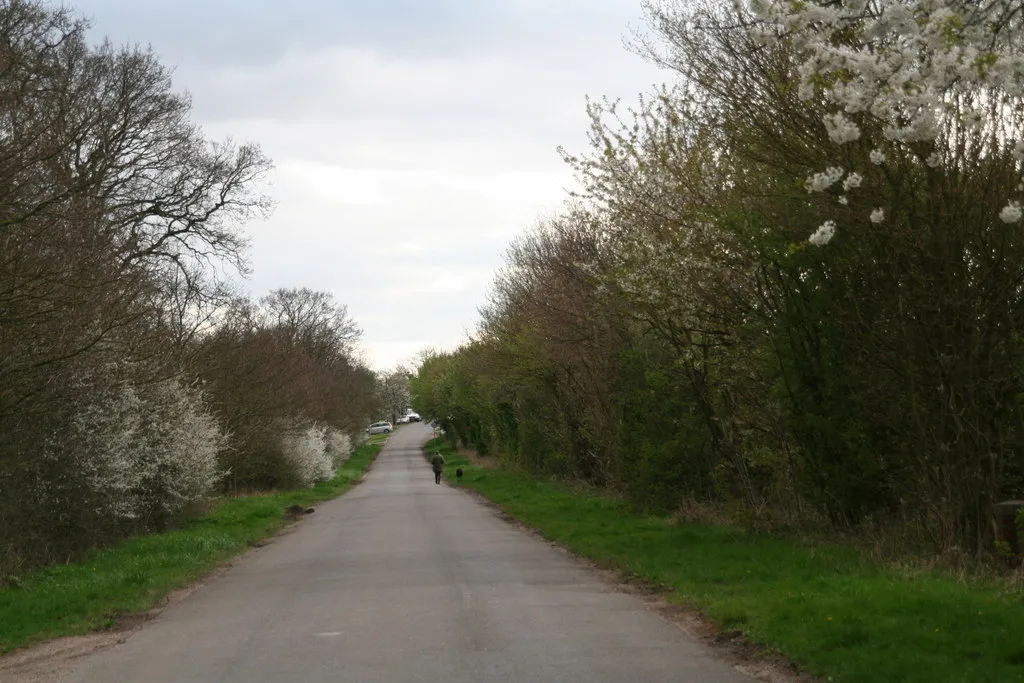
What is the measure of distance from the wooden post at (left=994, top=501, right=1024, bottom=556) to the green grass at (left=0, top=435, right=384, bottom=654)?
1013 cm

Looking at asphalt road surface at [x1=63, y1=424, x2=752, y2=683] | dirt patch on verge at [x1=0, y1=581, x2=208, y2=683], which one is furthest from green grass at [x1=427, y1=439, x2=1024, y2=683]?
dirt patch on verge at [x1=0, y1=581, x2=208, y2=683]

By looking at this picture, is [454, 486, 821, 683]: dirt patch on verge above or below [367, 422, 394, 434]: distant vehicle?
below

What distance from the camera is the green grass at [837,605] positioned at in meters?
8.46

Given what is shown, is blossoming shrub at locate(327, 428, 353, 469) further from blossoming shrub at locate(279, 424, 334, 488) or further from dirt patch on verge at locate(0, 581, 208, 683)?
dirt patch on verge at locate(0, 581, 208, 683)

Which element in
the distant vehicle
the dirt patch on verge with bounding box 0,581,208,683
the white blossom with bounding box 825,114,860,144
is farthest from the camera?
the distant vehicle

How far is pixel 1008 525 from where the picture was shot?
1339cm

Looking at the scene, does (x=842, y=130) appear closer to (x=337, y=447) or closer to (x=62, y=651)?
(x=62, y=651)

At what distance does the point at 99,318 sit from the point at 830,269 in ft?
38.2

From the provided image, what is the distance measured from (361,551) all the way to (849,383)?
9.50 m

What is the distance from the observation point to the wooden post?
1330 cm

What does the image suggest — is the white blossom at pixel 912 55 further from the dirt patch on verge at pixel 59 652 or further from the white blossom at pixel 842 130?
the dirt patch on verge at pixel 59 652

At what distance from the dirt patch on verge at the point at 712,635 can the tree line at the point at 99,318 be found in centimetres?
828

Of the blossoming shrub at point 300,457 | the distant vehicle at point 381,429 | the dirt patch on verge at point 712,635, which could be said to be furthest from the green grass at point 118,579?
the distant vehicle at point 381,429

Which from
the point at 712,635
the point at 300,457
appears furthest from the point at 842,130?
the point at 300,457
